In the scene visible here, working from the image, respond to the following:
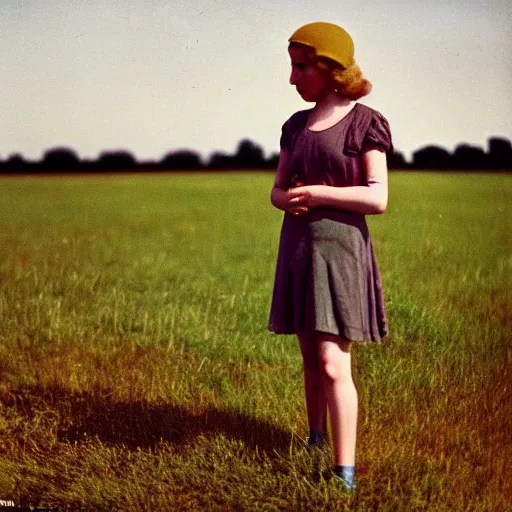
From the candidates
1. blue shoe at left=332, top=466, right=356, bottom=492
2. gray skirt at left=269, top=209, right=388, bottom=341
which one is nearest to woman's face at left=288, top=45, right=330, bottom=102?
gray skirt at left=269, top=209, right=388, bottom=341

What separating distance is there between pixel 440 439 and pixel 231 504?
0.81 meters

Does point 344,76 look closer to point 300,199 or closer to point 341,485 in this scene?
point 300,199

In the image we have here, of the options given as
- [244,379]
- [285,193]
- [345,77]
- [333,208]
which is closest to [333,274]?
[333,208]

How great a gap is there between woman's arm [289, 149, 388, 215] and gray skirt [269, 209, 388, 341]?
0.16ft

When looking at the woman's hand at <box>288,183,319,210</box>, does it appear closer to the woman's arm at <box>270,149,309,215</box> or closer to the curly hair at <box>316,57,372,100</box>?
the woman's arm at <box>270,149,309,215</box>

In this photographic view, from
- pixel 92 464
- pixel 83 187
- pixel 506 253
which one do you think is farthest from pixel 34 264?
pixel 83 187

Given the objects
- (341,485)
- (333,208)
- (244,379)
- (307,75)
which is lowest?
(341,485)

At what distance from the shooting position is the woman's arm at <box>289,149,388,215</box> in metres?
2.42

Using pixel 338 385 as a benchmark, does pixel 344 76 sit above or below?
above

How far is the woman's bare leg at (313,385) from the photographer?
267 centimetres

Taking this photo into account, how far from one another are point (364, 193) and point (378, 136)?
18cm

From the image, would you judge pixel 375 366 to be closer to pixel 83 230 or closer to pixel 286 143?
pixel 286 143

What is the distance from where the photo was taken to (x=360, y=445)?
9.35ft

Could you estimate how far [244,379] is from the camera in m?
3.43
